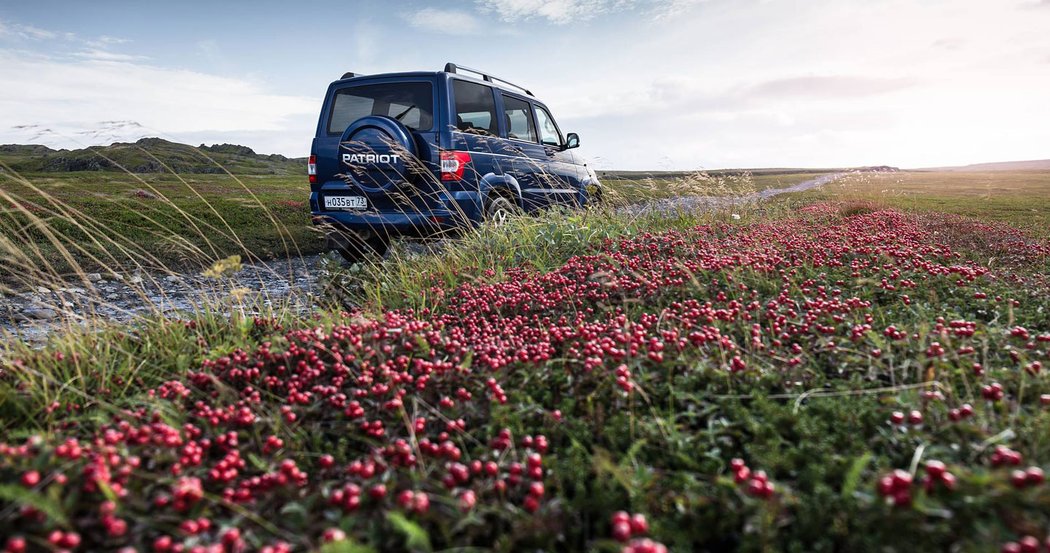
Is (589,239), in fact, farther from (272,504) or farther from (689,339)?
(272,504)

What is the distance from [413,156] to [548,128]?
3.84m

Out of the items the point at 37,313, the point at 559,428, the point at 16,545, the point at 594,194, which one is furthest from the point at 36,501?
the point at 594,194

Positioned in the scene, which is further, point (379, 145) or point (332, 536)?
point (379, 145)

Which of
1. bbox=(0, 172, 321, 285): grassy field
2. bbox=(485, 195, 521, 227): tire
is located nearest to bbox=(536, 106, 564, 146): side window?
bbox=(485, 195, 521, 227): tire

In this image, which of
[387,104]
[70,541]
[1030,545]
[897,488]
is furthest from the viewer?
[387,104]

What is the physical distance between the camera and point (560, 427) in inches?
98.3

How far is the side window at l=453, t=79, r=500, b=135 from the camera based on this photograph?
7.79 metres

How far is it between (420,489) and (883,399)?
204 centimetres

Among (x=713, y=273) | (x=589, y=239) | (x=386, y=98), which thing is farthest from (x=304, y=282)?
(x=713, y=273)

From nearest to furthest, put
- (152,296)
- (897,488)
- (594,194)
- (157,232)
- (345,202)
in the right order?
1. (897,488)
2. (152,296)
3. (157,232)
4. (345,202)
5. (594,194)

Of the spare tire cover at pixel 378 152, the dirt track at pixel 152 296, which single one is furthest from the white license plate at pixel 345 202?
the dirt track at pixel 152 296

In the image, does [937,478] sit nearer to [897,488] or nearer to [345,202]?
[897,488]

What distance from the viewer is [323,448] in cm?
253

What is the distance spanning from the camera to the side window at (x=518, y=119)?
29.6 ft
